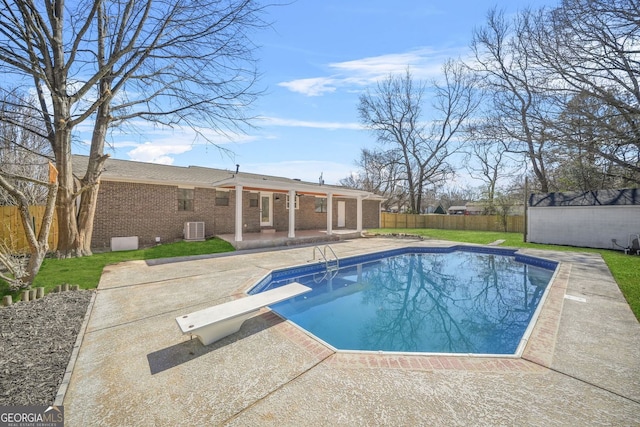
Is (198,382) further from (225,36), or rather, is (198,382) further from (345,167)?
(345,167)

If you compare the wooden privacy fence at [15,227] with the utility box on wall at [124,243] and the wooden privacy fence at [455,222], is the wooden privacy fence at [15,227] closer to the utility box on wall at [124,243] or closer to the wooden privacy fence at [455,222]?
the utility box on wall at [124,243]

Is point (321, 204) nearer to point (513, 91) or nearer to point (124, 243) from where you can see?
point (124, 243)

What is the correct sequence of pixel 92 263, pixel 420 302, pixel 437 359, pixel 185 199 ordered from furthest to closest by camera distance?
pixel 185 199 < pixel 92 263 < pixel 420 302 < pixel 437 359

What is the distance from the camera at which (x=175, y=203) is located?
42.3 ft

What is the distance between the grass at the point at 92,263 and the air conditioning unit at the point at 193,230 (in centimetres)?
81

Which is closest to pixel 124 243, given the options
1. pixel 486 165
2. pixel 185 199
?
pixel 185 199

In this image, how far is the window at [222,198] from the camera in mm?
14500

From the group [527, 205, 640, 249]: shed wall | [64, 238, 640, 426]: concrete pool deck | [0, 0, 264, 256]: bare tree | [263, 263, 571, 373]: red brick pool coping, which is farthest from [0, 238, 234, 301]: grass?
[527, 205, 640, 249]: shed wall

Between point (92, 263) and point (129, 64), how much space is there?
6.51m

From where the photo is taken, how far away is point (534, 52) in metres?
10.5

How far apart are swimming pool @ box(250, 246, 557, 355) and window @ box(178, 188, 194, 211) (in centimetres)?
748

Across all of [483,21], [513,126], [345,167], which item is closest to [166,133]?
[513,126]

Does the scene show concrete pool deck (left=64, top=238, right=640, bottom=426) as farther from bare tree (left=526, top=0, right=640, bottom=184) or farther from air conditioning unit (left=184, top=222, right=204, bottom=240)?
air conditioning unit (left=184, top=222, right=204, bottom=240)

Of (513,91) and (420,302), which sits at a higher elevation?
(513,91)
